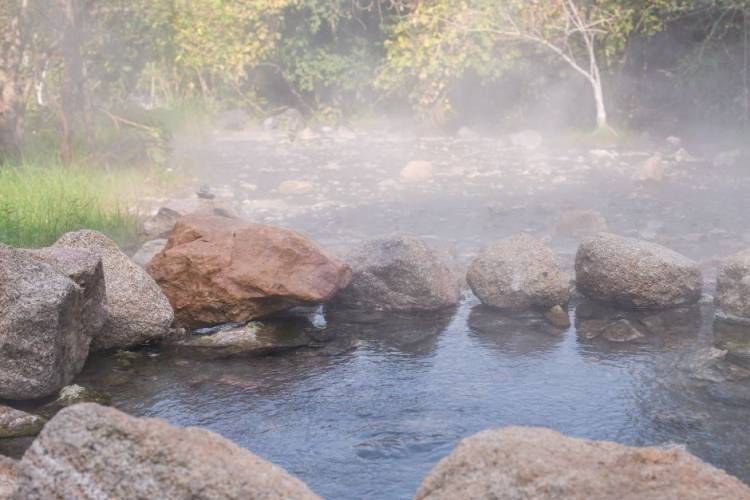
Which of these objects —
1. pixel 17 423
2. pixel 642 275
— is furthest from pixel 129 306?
pixel 642 275

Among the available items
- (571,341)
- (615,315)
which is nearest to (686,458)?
(571,341)

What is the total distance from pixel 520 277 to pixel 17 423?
4.06 m

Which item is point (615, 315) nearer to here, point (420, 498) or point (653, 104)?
point (420, 498)

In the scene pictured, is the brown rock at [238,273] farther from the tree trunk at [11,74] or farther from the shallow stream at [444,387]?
the tree trunk at [11,74]

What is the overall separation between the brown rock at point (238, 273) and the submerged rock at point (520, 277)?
131 cm

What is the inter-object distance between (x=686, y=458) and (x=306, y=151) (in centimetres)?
1495

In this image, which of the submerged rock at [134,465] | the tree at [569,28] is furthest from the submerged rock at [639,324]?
the tree at [569,28]

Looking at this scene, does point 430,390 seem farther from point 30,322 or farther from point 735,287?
point 735,287

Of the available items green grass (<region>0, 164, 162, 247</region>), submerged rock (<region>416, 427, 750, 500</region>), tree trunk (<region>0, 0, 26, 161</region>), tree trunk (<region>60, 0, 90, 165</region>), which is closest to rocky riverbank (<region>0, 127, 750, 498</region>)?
green grass (<region>0, 164, 162, 247</region>)

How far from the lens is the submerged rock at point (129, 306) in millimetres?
6684

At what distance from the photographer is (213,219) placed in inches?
300

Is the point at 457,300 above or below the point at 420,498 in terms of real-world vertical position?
below

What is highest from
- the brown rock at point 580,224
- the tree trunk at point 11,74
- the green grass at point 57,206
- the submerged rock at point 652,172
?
the tree trunk at point 11,74

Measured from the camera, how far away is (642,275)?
7480 mm
